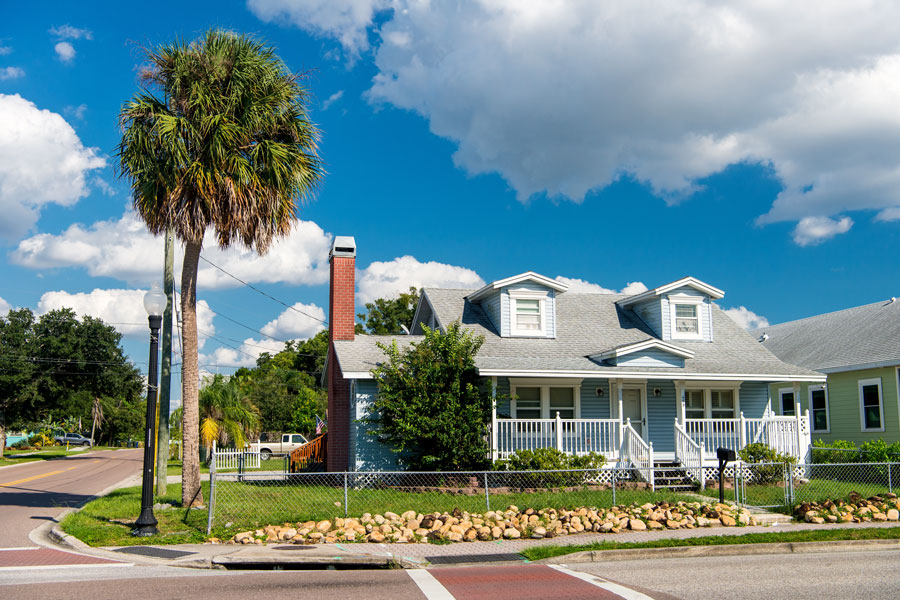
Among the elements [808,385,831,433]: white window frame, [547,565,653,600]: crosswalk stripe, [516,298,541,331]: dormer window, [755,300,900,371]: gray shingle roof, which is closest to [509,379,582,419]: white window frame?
[516,298,541,331]: dormer window

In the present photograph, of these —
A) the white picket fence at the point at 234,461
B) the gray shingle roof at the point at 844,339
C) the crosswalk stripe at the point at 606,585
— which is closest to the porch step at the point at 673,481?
the gray shingle roof at the point at 844,339

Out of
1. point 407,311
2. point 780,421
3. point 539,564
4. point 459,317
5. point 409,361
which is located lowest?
point 539,564

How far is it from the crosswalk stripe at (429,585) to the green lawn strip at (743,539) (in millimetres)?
1868

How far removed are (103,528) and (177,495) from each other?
214 inches

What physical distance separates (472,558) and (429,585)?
197 centimetres

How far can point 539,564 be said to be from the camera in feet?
35.0

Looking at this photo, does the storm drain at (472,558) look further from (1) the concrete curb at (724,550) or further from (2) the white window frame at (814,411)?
(2) the white window frame at (814,411)

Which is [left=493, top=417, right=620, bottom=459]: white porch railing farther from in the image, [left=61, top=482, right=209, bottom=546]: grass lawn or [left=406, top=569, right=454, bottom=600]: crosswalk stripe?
[left=406, top=569, right=454, bottom=600]: crosswalk stripe

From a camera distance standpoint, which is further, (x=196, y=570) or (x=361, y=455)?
(x=361, y=455)

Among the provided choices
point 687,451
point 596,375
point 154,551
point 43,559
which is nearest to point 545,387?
point 596,375

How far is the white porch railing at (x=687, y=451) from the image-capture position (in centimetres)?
1931

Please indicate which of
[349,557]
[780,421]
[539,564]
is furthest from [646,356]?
[349,557]

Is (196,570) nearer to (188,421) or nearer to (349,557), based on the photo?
(349,557)

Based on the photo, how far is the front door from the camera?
21844mm
